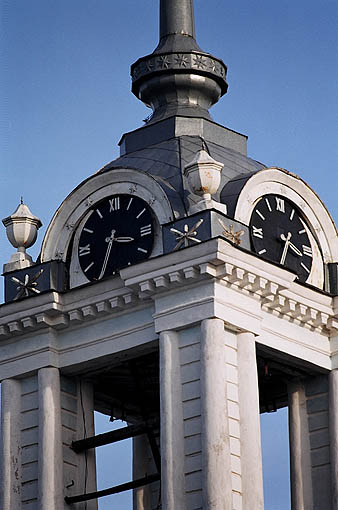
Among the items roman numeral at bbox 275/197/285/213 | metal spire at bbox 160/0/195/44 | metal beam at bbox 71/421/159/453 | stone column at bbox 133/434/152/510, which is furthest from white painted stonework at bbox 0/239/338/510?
metal spire at bbox 160/0/195/44

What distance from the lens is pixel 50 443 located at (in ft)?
119

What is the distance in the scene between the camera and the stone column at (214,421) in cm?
3378

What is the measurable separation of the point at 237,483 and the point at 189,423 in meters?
1.21

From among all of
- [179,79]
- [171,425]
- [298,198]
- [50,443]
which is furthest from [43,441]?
[179,79]

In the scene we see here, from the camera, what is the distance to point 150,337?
35.8 metres

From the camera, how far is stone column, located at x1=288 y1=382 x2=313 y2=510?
37.1m

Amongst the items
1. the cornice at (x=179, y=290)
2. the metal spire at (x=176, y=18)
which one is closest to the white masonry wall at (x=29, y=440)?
the cornice at (x=179, y=290)

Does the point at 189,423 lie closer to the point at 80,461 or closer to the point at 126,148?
the point at 80,461

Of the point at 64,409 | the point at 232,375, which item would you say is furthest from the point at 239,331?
the point at 64,409

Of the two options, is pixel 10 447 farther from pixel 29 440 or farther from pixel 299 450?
pixel 299 450

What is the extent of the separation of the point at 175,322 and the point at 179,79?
545 centimetres

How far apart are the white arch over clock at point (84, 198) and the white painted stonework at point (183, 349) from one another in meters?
1.23

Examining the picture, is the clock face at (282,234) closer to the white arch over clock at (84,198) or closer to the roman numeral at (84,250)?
the white arch over clock at (84,198)

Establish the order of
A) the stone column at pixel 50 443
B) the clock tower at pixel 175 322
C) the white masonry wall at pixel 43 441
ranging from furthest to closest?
1. the white masonry wall at pixel 43 441
2. the stone column at pixel 50 443
3. the clock tower at pixel 175 322
